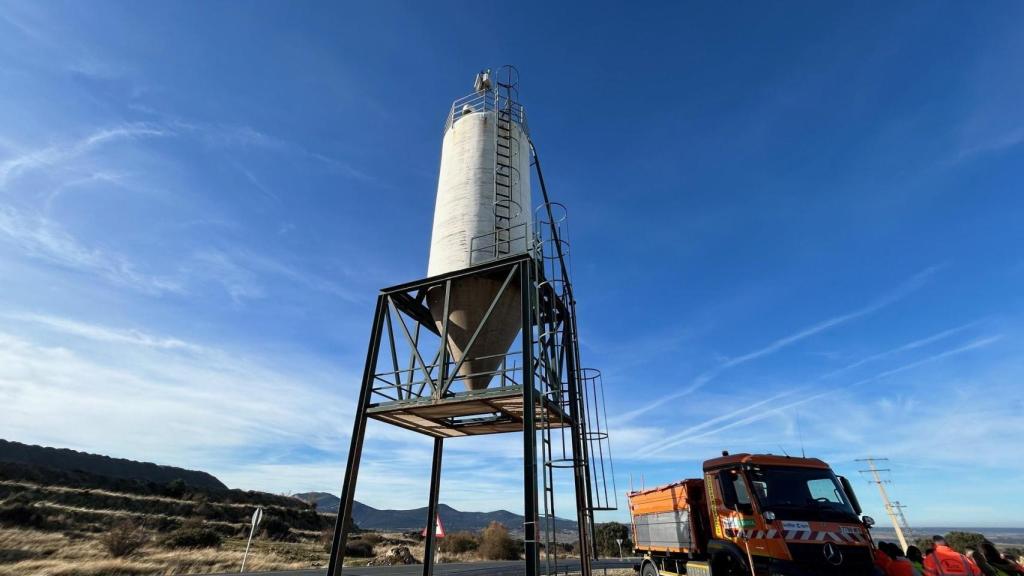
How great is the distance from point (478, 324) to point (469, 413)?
6.83 feet

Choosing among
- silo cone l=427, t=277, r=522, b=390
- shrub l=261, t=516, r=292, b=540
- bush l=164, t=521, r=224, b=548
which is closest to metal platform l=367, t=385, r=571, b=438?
silo cone l=427, t=277, r=522, b=390

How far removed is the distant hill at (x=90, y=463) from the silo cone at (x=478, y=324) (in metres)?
64.8

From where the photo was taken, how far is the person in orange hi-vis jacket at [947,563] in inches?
293

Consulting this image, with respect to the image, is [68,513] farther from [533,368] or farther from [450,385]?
[533,368]

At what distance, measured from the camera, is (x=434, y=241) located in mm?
12641

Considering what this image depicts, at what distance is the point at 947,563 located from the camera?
754 centimetres

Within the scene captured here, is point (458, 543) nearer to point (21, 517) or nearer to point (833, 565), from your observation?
point (21, 517)

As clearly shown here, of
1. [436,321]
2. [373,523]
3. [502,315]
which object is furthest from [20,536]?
[373,523]

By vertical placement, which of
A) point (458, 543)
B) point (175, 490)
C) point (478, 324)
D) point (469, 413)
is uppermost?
point (478, 324)

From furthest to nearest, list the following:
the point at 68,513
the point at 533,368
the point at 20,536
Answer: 1. the point at 68,513
2. the point at 20,536
3. the point at 533,368

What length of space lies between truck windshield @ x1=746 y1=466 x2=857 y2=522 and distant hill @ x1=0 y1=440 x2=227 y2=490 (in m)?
69.3

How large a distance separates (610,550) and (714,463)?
131 feet

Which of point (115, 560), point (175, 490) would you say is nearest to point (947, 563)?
point (115, 560)

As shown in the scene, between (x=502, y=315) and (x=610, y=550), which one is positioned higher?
(x=502, y=315)
